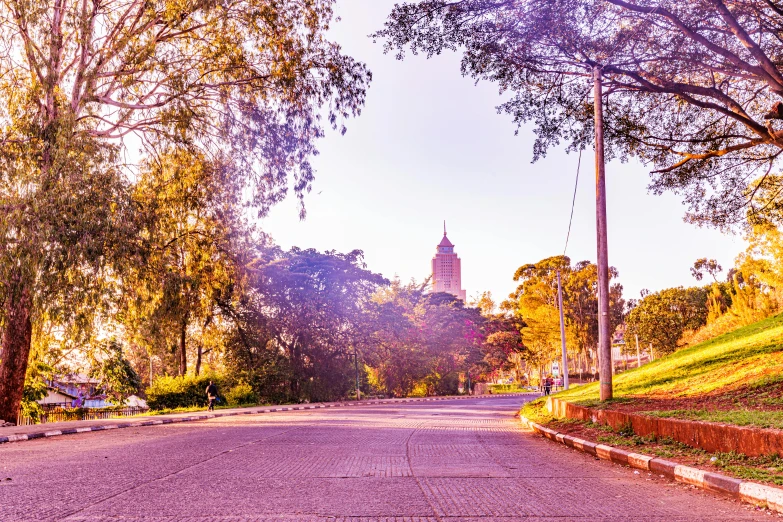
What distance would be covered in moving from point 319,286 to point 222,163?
20.2 metres

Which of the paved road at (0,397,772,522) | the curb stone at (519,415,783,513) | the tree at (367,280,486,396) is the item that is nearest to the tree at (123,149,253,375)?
the paved road at (0,397,772,522)

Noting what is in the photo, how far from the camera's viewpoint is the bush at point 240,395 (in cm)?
3728

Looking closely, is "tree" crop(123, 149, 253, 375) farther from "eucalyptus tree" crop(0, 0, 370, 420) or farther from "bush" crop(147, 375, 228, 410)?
"bush" crop(147, 375, 228, 410)

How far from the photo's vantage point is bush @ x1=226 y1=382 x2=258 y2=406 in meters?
37.3

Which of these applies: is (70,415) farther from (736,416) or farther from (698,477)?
(698,477)

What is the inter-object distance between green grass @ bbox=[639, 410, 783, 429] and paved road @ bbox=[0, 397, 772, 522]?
5.27 feet

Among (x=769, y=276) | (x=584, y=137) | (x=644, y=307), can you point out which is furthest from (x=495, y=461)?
(x=644, y=307)

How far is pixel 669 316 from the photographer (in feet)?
208

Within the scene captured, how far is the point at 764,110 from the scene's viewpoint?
18.0 m

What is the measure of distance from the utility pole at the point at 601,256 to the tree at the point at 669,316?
1986 inches

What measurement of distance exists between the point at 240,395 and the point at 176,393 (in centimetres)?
345

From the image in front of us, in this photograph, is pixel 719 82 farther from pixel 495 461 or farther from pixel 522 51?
pixel 495 461

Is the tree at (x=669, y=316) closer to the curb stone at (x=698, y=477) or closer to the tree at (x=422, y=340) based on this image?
the tree at (x=422, y=340)

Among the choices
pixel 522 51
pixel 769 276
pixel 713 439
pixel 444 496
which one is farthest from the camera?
pixel 769 276
